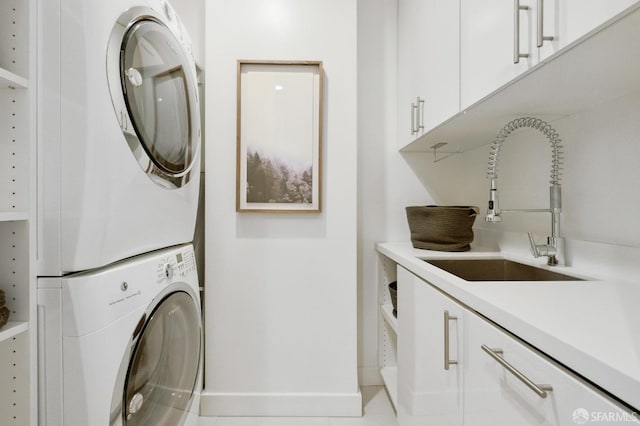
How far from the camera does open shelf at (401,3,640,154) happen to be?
666 mm

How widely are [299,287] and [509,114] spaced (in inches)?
49.0

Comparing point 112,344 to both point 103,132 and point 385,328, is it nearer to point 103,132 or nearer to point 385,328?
point 103,132

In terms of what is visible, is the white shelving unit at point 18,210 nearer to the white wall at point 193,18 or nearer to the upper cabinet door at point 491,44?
the upper cabinet door at point 491,44

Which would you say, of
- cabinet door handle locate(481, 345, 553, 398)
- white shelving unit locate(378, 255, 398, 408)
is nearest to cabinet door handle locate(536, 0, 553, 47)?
cabinet door handle locate(481, 345, 553, 398)

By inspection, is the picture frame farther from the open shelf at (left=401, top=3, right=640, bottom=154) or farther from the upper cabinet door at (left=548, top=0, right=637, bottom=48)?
the upper cabinet door at (left=548, top=0, right=637, bottom=48)

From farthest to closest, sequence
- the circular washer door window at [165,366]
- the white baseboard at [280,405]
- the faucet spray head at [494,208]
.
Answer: the white baseboard at [280,405] → the faucet spray head at [494,208] → the circular washer door window at [165,366]

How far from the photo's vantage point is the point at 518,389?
24.7 inches

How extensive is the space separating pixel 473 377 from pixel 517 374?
0.22 metres

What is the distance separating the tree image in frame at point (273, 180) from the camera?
1.72 metres

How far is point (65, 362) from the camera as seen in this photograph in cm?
74

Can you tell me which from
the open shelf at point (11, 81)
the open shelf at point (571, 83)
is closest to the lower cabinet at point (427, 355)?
the open shelf at point (571, 83)

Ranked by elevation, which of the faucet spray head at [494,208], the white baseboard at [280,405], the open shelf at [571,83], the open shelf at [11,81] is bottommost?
the white baseboard at [280,405]

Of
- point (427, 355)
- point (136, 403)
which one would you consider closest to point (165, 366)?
point (136, 403)

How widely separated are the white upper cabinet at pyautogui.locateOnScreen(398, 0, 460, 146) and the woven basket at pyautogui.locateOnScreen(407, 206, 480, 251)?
409 millimetres
